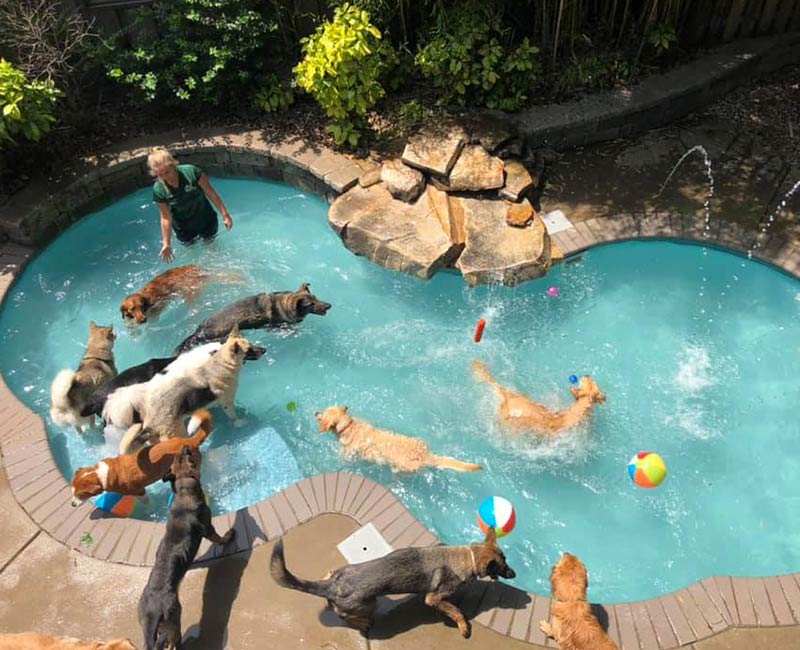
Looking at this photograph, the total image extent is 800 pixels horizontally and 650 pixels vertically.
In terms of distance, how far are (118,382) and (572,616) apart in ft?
13.9

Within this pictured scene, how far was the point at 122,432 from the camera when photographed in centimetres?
568

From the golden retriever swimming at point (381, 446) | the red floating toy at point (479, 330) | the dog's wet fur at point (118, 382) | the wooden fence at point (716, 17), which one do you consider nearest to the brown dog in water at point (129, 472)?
the dog's wet fur at point (118, 382)

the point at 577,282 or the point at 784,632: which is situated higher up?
the point at 577,282

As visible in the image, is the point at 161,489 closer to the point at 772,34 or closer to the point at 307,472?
the point at 307,472

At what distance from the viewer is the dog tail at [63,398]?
5.64 m

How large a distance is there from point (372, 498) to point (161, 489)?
2093 mm

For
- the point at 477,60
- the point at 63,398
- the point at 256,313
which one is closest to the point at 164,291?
the point at 256,313

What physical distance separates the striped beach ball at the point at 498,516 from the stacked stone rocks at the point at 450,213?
2.88 meters

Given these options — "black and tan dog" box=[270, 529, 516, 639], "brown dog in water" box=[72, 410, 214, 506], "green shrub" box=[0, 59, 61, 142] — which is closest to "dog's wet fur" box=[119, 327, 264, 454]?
"brown dog in water" box=[72, 410, 214, 506]

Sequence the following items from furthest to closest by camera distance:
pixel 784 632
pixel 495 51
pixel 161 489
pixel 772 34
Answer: pixel 772 34
pixel 495 51
pixel 161 489
pixel 784 632

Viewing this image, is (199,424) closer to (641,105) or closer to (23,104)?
(23,104)

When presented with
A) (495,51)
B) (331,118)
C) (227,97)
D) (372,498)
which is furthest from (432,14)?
(372,498)

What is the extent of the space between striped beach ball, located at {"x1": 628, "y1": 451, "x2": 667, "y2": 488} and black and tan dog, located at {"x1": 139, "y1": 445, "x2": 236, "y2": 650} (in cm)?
359

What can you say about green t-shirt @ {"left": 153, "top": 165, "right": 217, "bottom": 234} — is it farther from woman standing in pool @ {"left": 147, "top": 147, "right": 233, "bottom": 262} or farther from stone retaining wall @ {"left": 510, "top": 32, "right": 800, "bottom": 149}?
stone retaining wall @ {"left": 510, "top": 32, "right": 800, "bottom": 149}
